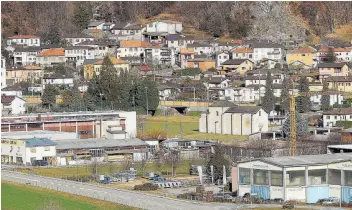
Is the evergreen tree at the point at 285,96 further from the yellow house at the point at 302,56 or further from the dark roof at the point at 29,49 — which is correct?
the dark roof at the point at 29,49

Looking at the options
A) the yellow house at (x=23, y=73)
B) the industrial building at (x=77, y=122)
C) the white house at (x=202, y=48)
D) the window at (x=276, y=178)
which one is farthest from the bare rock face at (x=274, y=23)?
the window at (x=276, y=178)

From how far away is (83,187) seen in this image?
1143 inches

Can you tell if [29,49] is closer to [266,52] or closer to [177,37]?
[177,37]

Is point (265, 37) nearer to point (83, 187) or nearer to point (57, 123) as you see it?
point (57, 123)

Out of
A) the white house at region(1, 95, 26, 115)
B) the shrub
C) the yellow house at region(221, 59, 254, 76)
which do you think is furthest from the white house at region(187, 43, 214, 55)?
the shrub

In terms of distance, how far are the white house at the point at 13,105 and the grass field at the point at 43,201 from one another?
18248 millimetres

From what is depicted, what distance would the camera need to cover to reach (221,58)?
58250mm

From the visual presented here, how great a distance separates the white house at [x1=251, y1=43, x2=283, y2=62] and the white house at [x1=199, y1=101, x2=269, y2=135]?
14.9 metres

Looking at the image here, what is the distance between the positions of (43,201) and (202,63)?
32.0 metres

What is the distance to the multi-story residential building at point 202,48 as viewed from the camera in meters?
59.9

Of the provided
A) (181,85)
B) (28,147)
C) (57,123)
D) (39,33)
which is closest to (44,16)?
(39,33)

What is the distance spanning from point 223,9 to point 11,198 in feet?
138

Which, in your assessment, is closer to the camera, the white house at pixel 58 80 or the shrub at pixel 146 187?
the shrub at pixel 146 187

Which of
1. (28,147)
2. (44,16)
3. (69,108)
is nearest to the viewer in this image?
(28,147)
